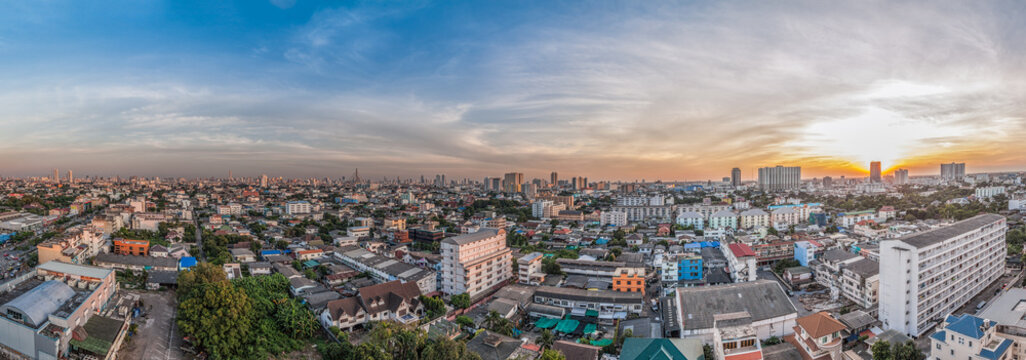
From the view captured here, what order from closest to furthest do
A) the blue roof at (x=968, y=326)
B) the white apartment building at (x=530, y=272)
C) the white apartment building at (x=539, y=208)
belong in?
the blue roof at (x=968, y=326) < the white apartment building at (x=530, y=272) < the white apartment building at (x=539, y=208)

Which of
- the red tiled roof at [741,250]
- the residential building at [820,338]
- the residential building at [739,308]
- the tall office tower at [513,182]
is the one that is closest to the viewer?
the residential building at [820,338]

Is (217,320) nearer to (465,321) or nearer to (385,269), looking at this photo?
(465,321)

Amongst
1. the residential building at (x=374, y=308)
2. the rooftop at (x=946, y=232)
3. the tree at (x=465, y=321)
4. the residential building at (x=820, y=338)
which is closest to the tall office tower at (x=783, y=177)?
the rooftop at (x=946, y=232)

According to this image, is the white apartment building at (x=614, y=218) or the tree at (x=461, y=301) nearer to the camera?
the tree at (x=461, y=301)

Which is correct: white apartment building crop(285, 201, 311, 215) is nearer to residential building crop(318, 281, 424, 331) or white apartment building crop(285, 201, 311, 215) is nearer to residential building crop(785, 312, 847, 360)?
residential building crop(318, 281, 424, 331)

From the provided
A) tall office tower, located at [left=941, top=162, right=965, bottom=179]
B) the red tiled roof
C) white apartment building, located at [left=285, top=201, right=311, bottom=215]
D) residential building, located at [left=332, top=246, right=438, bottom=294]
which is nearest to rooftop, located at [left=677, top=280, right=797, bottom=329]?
the red tiled roof

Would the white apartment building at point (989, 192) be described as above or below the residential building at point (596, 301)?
above

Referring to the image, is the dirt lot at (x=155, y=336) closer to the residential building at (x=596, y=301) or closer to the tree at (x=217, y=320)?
the tree at (x=217, y=320)
